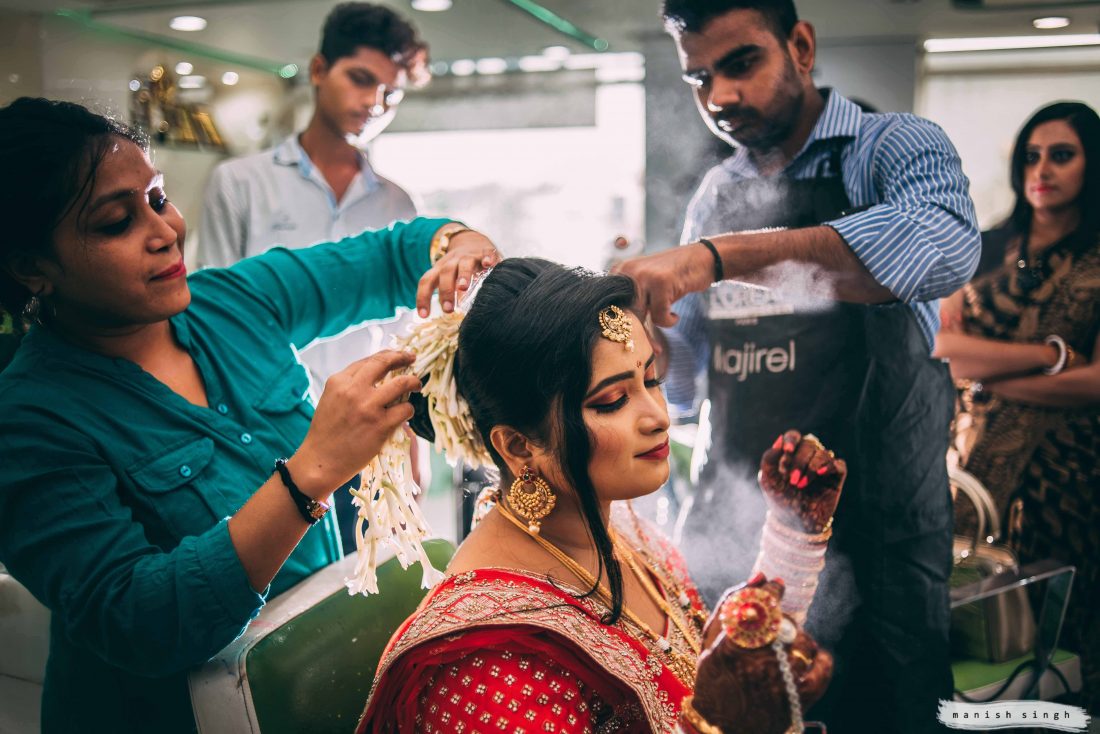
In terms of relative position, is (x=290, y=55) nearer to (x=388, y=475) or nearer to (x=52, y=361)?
(x=52, y=361)

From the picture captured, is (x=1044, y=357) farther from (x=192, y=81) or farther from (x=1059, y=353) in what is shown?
(x=192, y=81)

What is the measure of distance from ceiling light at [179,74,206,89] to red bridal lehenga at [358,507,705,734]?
1.43m

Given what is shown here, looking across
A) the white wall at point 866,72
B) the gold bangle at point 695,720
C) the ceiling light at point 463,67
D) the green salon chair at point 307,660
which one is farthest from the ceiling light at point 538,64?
the gold bangle at point 695,720

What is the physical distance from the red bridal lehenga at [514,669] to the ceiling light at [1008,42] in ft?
3.82

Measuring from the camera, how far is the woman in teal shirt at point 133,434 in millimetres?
1187

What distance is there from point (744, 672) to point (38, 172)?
4.12ft

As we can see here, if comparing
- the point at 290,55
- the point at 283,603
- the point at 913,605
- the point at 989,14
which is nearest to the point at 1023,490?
the point at 913,605

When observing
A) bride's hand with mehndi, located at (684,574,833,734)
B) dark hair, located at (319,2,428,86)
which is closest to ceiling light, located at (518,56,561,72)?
dark hair, located at (319,2,428,86)

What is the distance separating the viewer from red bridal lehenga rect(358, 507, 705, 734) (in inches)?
47.0

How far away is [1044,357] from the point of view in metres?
1.51

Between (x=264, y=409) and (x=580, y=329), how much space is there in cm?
66

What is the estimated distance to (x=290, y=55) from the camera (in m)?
2.12

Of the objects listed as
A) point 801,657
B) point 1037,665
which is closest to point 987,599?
point 1037,665

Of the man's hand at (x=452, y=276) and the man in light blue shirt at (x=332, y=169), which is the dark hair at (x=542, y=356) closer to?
the man's hand at (x=452, y=276)
